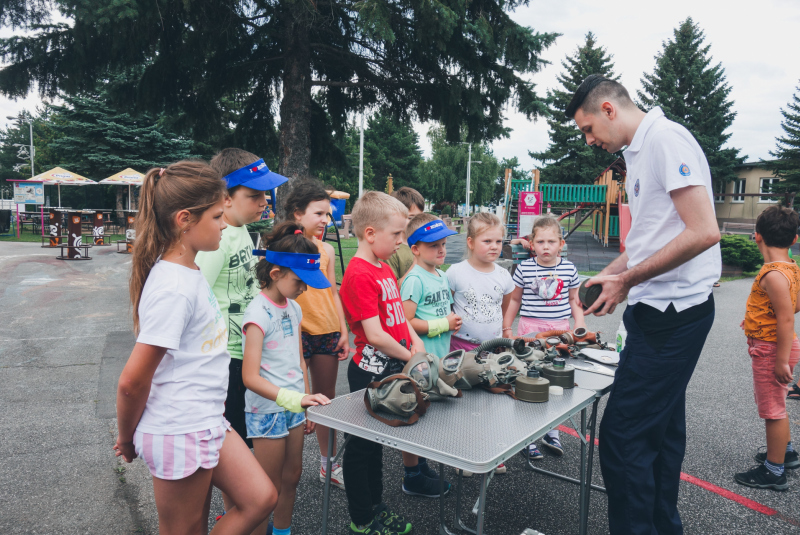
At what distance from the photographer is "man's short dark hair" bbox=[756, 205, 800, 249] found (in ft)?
10.7

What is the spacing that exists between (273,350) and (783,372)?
2.99 m

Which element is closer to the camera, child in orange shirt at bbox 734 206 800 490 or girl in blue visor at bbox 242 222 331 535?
girl in blue visor at bbox 242 222 331 535

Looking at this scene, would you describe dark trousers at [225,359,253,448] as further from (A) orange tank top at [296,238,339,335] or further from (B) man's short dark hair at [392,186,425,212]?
(B) man's short dark hair at [392,186,425,212]

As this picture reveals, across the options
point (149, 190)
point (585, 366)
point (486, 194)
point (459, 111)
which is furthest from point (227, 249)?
point (486, 194)

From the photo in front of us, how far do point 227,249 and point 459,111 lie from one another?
6812 mm

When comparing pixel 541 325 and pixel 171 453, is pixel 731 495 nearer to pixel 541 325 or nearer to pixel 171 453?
pixel 541 325

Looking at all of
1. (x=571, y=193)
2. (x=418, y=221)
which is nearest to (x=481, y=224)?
(x=418, y=221)

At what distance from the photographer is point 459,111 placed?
858 cm

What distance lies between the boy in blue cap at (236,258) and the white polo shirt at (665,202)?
5.67 feet

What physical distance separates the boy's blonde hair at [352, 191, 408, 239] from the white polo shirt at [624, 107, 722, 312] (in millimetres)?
1193

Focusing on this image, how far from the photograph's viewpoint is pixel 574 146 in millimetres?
46781

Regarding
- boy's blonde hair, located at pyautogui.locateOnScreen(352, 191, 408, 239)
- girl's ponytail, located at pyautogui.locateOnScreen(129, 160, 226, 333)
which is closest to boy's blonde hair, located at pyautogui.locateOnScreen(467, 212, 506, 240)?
boy's blonde hair, located at pyautogui.locateOnScreen(352, 191, 408, 239)

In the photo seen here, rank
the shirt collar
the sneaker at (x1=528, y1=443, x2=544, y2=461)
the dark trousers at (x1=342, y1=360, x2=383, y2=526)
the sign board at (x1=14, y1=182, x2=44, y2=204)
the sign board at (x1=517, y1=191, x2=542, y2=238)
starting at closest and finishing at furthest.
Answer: the shirt collar < the dark trousers at (x1=342, y1=360, x2=383, y2=526) < the sneaker at (x1=528, y1=443, x2=544, y2=461) < the sign board at (x1=517, y1=191, x2=542, y2=238) < the sign board at (x1=14, y1=182, x2=44, y2=204)

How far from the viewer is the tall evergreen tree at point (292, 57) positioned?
7102 millimetres
